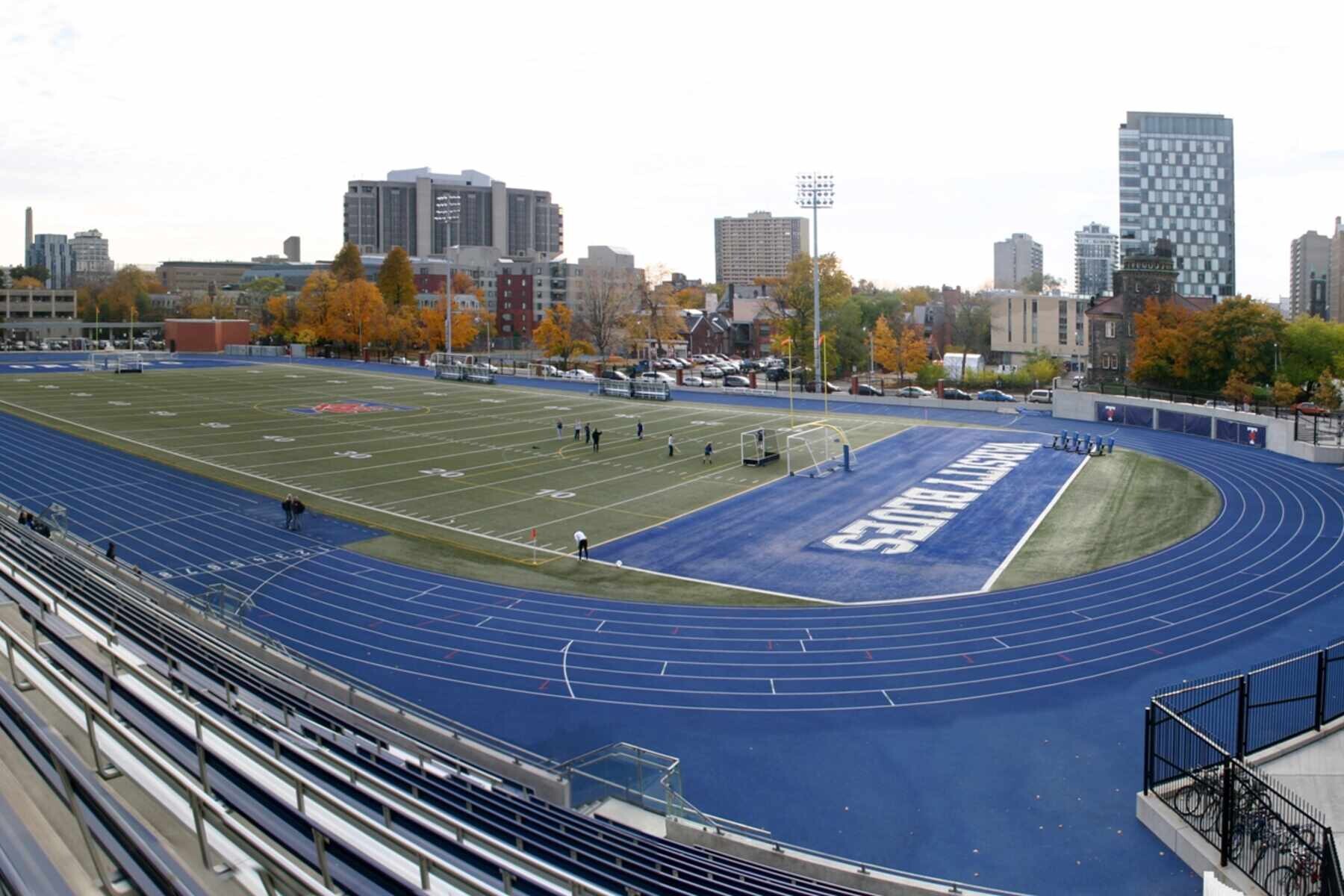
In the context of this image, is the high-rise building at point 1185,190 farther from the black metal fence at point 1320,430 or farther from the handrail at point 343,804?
the handrail at point 343,804

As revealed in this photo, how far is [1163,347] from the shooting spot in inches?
2608

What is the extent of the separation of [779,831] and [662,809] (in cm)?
191

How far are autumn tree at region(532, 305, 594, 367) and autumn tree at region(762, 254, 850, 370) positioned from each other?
22235mm

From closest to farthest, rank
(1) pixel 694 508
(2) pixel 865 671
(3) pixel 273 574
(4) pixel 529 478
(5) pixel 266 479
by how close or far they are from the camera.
Answer: (2) pixel 865 671 → (3) pixel 273 574 → (1) pixel 694 508 → (5) pixel 266 479 → (4) pixel 529 478

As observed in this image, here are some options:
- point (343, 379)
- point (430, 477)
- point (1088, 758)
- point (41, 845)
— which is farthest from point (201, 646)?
point (343, 379)

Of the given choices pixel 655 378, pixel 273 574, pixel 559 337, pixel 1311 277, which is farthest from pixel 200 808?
pixel 1311 277

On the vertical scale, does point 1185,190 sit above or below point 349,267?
above

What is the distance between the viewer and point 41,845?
5301mm

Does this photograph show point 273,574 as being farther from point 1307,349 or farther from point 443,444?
point 1307,349

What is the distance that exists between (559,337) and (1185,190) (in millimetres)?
84958

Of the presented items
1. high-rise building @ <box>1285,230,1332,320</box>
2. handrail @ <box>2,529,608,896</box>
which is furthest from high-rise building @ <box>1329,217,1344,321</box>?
handrail @ <box>2,529,608,896</box>

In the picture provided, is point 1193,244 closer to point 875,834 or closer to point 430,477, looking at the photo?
point 430,477

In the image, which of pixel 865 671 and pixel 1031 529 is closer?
pixel 865 671

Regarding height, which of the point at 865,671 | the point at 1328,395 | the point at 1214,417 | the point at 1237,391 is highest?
the point at 1237,391
